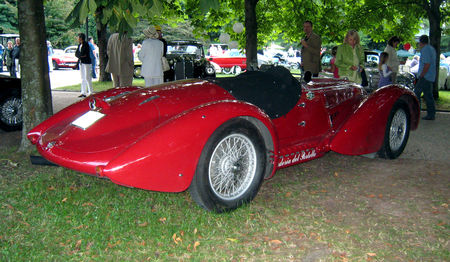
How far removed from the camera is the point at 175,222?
11.5 ft

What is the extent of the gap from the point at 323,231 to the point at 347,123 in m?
1.67

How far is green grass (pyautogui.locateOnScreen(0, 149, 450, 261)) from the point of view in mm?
2994

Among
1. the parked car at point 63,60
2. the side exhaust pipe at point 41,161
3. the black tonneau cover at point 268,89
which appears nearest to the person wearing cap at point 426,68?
the black tonneau cover at point 268,89

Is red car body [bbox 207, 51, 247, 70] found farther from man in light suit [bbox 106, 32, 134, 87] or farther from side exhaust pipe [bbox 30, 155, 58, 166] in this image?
side exhaust pipe [bbox 30, 155, 58, 166]

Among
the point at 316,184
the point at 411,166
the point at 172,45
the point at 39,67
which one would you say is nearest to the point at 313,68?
the point at 411,166

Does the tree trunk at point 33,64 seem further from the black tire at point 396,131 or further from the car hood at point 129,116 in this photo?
the black tire at point 396,131

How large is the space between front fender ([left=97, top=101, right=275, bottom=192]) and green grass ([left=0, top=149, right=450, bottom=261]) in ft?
1.47

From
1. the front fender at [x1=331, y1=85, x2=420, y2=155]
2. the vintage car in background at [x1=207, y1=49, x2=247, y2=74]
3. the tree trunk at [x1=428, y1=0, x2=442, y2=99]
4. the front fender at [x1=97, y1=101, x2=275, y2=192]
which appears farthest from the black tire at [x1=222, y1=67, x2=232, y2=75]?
the front fender at [x1=97, y1=101, x2=275, y2=192]

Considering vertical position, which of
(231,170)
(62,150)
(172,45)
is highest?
(172,45)

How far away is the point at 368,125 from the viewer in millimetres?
4785

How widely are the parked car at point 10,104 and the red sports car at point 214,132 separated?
3399 mm

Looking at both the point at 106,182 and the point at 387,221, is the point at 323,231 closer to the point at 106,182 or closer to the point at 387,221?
the point at 387,221

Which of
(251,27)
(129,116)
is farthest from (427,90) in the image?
(129,116)

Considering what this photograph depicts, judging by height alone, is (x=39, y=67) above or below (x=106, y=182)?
above
